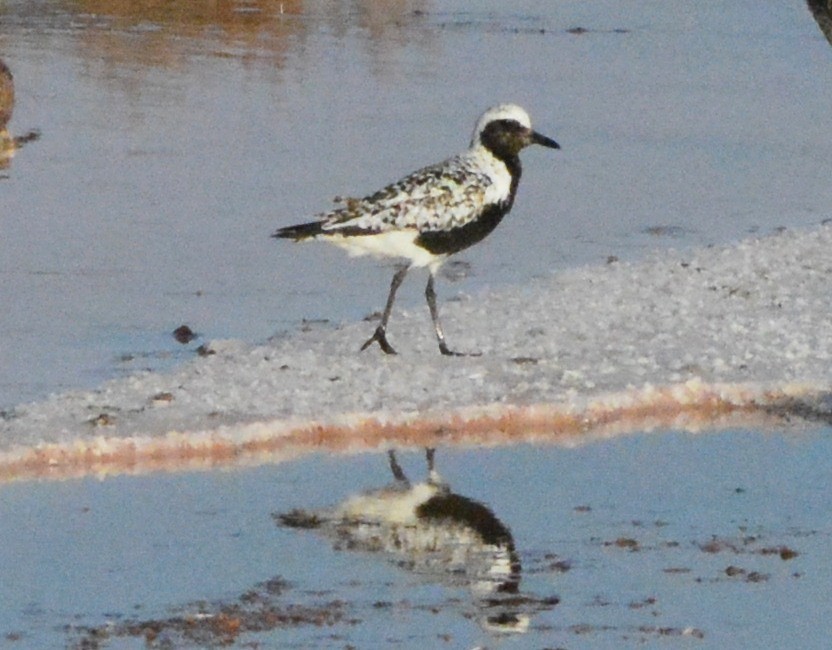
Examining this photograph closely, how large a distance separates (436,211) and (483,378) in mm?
1265

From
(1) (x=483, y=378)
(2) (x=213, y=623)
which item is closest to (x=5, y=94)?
(1) (x=483, y=378)

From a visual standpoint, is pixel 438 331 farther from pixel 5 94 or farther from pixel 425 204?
pixel 5 94

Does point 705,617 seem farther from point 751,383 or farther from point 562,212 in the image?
point 562,212

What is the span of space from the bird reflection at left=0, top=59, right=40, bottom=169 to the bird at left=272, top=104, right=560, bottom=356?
426 inches

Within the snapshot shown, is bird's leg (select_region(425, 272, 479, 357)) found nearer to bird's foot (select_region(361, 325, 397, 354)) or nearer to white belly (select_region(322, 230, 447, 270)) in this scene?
white belly (select_region(322, 230, 447, 270))

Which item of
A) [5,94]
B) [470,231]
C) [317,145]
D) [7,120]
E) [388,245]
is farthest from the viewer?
[7,120]

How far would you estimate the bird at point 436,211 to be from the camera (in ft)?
43.3

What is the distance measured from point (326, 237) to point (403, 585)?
16.3 ft

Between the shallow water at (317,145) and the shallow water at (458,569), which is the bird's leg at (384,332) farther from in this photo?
the shallow water at (458,569)

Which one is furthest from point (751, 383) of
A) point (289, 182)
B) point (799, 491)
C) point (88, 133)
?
point (88, 133)

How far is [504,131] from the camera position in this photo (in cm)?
1362

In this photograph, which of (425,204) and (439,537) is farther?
(425,204)

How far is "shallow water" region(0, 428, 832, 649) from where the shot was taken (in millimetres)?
7910

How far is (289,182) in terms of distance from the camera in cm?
2177
